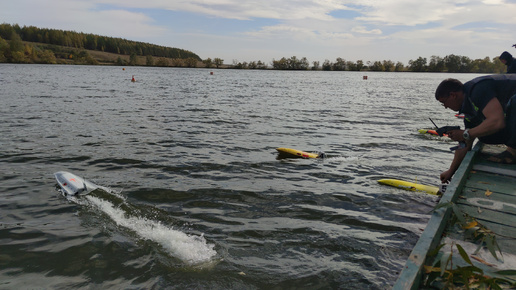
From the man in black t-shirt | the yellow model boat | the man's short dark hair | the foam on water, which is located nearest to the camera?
the man in black t-shirt

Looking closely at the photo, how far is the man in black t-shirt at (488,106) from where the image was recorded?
566 cm

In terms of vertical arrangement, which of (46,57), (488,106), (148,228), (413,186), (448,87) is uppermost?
(46,57)

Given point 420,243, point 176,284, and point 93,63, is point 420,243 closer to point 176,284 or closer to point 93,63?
point 176,284

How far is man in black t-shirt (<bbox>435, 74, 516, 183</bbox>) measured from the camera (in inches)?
223

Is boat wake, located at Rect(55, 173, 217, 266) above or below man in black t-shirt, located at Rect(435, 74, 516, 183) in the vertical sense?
below

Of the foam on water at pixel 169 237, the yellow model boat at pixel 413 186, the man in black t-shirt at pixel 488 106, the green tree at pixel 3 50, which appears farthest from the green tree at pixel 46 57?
the man in black t-shirt at pixel 488 106

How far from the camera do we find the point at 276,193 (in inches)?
360

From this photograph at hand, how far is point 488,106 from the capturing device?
18.6 ft

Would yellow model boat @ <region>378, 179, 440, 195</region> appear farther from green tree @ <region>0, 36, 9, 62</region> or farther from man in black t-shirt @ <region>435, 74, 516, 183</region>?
green tree @ <region>0, 36, 9, 62</region>

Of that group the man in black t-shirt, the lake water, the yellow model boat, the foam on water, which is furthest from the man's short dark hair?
the foam on water

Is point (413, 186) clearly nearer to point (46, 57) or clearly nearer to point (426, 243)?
point (426, 243)

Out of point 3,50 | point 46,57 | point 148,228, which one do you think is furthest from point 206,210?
point 46,57

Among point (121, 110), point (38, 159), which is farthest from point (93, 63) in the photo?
point (38, 159)

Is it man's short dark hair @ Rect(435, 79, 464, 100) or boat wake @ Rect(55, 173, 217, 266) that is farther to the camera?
man's short dark hair @ Rect(435, 79, 464, 100)
